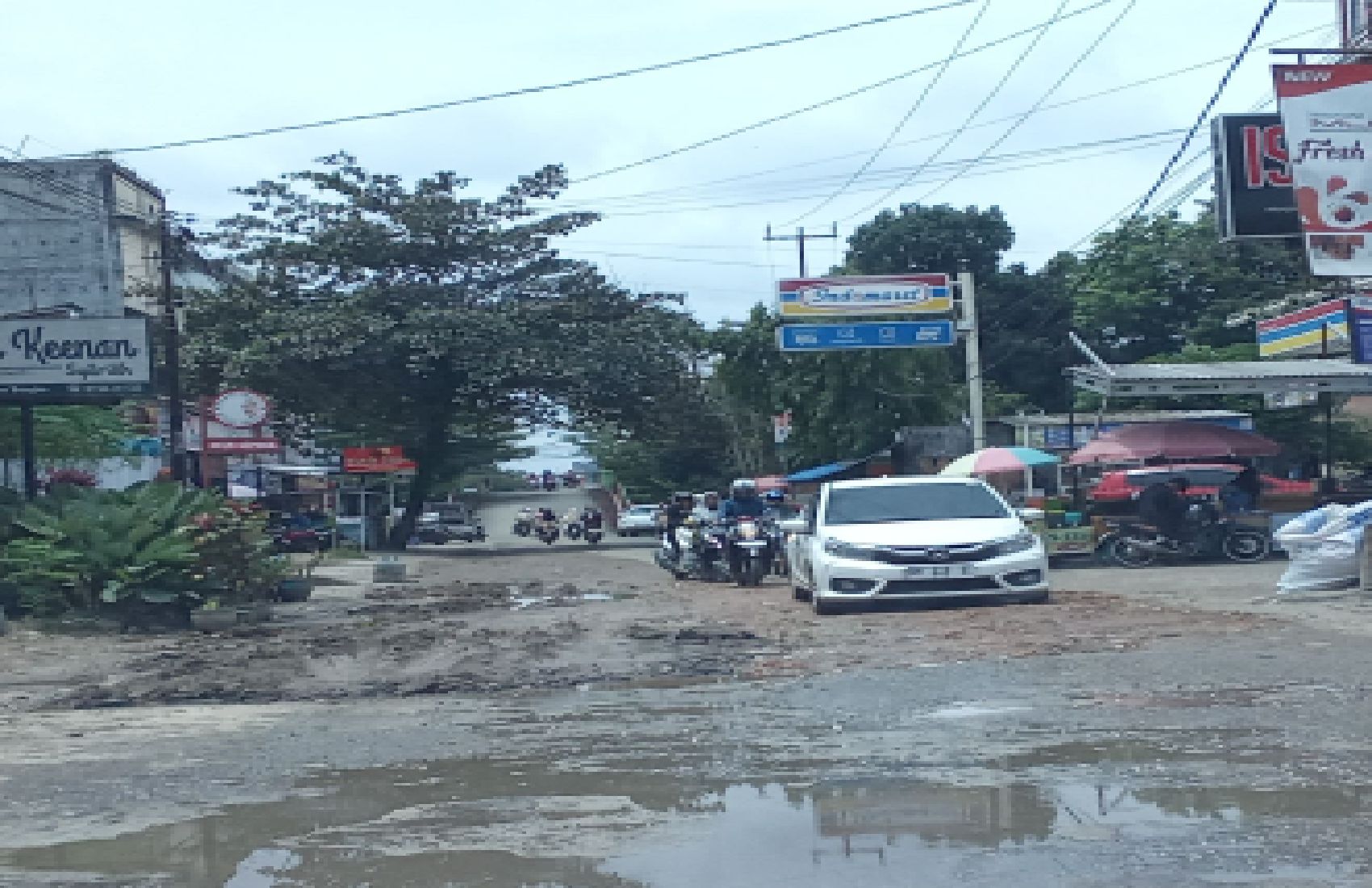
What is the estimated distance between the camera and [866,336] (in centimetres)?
3278

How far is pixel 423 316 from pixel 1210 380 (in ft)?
74.3

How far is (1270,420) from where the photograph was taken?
37312 mm

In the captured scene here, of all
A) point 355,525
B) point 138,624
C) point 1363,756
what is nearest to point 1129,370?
point 138,624

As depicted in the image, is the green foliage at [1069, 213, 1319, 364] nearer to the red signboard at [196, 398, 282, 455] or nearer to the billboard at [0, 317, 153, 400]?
the red signboard at [196, 398, 282, 455]

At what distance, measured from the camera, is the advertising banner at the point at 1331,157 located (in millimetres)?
15625

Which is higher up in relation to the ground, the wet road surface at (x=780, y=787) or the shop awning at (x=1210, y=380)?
the shop awning at (x=1210, y=380)

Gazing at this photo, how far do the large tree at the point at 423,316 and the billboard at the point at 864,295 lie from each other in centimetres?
952

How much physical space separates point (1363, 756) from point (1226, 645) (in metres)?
Result: 4.10

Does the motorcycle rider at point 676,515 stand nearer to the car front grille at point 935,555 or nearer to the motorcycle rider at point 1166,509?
the motorcycle rider at point 1166,509

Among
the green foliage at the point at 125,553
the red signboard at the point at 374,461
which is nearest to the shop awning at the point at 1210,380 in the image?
the green foliage at the point at 125,553

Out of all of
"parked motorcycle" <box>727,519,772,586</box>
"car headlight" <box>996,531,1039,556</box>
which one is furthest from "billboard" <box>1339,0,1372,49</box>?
"car headlight" <box>996,531,1039,556</box>

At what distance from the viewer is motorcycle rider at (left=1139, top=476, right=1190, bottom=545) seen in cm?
2248

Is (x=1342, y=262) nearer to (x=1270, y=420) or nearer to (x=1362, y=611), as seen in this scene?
(x=1362, y=611)

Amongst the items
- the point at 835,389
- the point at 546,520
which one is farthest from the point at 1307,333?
the point at 546,520
